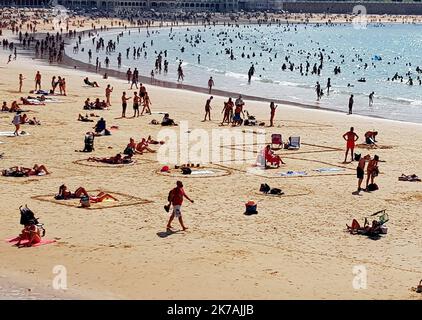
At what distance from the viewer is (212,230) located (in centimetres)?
1948

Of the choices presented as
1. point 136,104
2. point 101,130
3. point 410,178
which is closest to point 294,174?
point 410,178

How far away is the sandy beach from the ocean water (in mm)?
22694

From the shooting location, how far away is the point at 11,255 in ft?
54.9

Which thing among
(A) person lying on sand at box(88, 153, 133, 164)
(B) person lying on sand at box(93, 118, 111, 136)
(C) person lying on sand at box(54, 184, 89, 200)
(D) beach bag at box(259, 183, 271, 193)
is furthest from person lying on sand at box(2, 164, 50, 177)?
(B) person lying on sand at box(93, 118, 111, 136)

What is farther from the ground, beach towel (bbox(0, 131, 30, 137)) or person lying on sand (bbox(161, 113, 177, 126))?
person lying on sand (bbox(161, 113, 177, 126))

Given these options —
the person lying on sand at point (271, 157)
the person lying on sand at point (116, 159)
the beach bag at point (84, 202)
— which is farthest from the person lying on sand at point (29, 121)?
the beach bag at point (84, 202)

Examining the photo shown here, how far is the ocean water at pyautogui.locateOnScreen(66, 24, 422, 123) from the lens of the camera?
59.4 metres

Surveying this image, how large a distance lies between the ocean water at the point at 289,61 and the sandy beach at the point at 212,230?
22694 millimetres

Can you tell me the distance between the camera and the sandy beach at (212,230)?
1544 centimetres

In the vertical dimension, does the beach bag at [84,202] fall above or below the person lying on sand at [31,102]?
below

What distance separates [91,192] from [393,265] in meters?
8.93

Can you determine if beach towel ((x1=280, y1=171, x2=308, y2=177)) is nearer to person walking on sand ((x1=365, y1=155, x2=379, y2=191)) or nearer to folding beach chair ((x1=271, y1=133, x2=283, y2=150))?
person walking on sand ((x1=365, y1=155, x2=379, y2=191))

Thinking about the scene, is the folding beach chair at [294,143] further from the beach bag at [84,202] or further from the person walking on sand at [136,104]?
the beach bag at [84,202]

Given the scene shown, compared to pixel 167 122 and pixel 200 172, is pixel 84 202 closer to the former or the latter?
pixel 200 172
